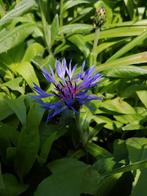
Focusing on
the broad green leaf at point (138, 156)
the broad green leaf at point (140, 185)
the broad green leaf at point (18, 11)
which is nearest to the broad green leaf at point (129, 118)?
the broad green leaf at point (138, 156)

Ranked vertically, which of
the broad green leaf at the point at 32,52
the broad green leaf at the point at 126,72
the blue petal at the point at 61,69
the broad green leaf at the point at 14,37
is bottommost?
the broad green leaf at the point at 126,72

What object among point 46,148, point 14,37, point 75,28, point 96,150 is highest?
point 14,37

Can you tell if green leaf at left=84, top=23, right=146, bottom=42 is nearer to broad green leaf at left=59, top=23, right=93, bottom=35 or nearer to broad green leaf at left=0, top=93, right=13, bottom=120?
Answer: broad green leaf at left=59, top=23, right=93, bottom=35

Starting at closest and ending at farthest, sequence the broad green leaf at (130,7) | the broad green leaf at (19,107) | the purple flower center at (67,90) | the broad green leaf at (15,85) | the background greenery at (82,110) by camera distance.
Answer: the background greenery at (82,110) < the purple flower center at (67,90) < the broad green leaf at (19,107) < the broad green leaf at (15,85) < the broad green leaf at (130,7)

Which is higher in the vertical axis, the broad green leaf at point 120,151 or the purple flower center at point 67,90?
the purple flower center at point 67,90

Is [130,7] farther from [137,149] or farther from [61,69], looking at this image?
[137,149]

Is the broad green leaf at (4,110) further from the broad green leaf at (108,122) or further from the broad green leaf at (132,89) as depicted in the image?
the broad green leaf at (132,89)

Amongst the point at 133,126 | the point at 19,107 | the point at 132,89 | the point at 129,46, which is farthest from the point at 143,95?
the point at 19,107
